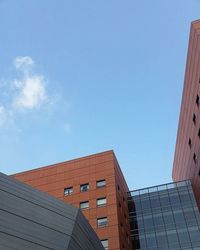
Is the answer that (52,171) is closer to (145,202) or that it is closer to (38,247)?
(145,202)

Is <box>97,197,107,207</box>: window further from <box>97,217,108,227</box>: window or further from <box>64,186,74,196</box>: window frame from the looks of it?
<box>64,186,74,196</box>: window frame

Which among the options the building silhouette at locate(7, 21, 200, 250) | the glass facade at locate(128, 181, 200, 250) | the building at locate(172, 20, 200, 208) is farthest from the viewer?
the building at locate(172, 20, 200, 208)

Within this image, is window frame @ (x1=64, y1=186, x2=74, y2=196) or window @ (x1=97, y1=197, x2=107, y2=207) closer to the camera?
window @ (x1=97, y1=197, x2=107, y2=207)

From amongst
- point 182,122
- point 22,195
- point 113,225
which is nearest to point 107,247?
point 113,225

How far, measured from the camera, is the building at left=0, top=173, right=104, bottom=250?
17.6 metres

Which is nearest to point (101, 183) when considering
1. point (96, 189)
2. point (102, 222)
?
point (96, 189)

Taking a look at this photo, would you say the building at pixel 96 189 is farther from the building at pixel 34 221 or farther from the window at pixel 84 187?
the building at pixel 34 221

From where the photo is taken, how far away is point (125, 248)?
130 feet

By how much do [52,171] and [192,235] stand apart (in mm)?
21389

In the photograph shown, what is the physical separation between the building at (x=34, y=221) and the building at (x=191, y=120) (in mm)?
27399

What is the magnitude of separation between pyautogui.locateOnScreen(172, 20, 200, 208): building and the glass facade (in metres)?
2.81

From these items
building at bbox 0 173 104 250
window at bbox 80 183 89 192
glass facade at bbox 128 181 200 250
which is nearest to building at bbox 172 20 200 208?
glass facade at bbox 128 181 200 250

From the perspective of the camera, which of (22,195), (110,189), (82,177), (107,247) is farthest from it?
(82,177)

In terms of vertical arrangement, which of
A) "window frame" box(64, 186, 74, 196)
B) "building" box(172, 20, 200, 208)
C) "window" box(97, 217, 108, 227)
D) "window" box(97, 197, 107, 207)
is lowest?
"window" box(97, 217, 108, 227)
